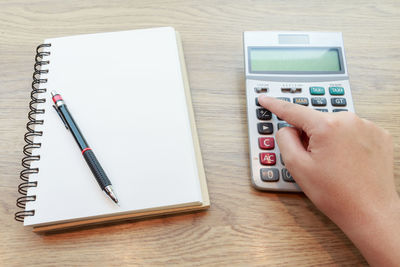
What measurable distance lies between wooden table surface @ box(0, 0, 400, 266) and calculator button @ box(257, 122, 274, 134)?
0.03m

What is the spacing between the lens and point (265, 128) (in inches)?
17.9

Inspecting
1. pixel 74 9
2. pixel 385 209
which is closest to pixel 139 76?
pixel 74 9

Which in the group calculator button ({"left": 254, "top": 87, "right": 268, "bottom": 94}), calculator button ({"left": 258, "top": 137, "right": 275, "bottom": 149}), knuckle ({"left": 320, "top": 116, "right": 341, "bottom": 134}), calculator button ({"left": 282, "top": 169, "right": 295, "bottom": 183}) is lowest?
calculator button ({"left": 282, "top": 169, "right": 295, "bottom": 183})

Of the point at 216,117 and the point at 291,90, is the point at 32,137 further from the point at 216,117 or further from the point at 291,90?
the point at 291,90

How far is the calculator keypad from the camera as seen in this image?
425 millimetres

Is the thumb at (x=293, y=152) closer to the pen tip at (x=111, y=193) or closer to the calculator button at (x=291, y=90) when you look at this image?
the calculator button at (x=291, y=90)

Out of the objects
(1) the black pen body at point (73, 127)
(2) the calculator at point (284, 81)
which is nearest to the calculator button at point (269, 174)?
(2) the calculator at point (284, 81)

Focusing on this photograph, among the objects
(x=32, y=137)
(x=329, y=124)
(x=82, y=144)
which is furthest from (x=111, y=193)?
(x=329, y=124)

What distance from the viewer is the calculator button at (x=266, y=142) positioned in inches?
17.5

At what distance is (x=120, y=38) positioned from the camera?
1.74ft

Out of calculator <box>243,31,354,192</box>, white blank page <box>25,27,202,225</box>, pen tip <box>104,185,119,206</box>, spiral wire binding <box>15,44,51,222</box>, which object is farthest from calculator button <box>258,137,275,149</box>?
spiral wire binding <box>15,44,51,222</box>

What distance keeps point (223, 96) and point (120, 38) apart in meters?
0.22

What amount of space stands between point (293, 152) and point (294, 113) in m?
0.06

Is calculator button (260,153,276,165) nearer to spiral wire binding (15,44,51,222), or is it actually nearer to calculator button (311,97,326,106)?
calculator button (311,97,326,106)
